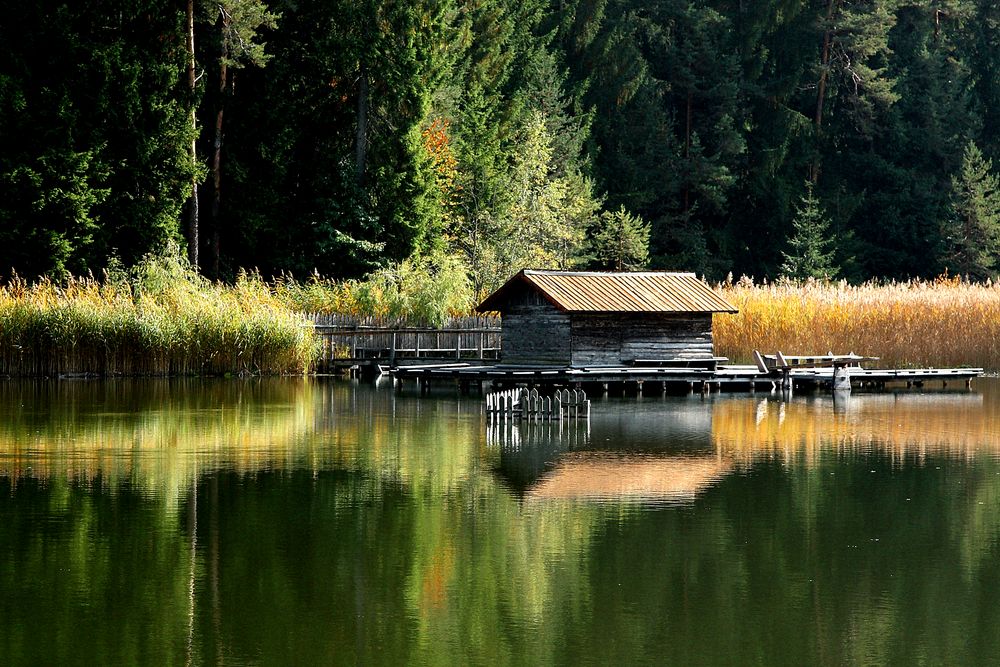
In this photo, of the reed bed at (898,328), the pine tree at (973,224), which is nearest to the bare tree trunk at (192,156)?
the reed bed at (898,328)

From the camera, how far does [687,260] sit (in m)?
75.2

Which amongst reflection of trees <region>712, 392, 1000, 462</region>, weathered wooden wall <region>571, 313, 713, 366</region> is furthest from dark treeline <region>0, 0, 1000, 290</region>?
reflection of trees <region>712, 392, 1000, 462</region>

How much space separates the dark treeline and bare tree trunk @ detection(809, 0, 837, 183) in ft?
0.56

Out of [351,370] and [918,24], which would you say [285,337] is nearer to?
[351,370]

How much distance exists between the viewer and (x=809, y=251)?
2822 inches

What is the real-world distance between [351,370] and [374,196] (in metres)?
14.1

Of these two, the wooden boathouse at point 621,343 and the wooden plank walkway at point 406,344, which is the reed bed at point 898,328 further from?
the wooden plank walkway at point 406,344

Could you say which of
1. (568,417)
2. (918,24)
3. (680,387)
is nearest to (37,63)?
(680,387)

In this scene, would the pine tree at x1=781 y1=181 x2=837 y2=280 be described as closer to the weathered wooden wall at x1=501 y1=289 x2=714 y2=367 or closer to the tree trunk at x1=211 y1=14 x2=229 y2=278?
the tree trunk at x1=211 y1=14 x2=229 y2=278

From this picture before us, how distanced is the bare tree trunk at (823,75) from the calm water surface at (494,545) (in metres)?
57.3

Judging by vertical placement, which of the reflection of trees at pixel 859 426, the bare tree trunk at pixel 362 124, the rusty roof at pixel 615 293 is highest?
the bare tree trunk at pixel 362 124

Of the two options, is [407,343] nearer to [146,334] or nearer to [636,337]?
[146,334]

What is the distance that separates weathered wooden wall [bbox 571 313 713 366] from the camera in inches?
1453

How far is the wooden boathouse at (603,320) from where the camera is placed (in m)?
36.8
